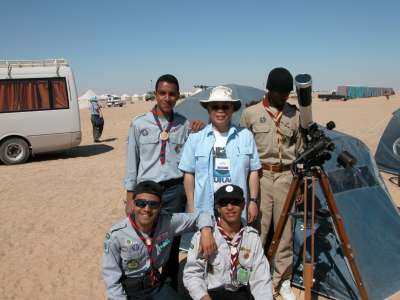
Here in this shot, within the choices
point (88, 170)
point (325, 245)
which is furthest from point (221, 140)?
point (88, 170)

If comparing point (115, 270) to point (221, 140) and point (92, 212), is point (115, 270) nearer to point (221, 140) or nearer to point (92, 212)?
point (221, 140)

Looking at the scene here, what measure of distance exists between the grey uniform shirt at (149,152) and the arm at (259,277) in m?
0.86

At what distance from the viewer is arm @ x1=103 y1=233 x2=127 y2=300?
8.20 ft

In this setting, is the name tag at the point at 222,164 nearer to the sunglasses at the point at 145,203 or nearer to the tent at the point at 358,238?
the sunglasses at the point at 145,203

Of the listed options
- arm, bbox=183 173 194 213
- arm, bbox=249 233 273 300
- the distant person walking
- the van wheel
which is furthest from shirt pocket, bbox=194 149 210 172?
the distant person walking

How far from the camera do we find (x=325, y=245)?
3.61 metres

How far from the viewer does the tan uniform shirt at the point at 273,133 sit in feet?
10.4

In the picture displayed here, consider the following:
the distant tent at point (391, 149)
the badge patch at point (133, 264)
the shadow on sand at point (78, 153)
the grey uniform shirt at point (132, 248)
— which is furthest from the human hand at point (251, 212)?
the shadow on sand at point (78, 153)

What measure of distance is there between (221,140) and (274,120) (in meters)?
0.60

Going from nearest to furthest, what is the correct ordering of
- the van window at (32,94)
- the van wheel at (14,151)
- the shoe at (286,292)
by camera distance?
the shoe at (286,292) → the van window at (32,94) → the van wheel at (14,151)

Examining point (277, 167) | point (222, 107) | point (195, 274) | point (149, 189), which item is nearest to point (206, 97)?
point (277, 167)

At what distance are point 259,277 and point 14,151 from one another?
30.6ft

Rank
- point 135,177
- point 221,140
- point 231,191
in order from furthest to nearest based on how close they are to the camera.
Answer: point 135,177
point 221,140
point 231,191

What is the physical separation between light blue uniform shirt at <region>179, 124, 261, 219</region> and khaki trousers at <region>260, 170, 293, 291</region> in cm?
41
